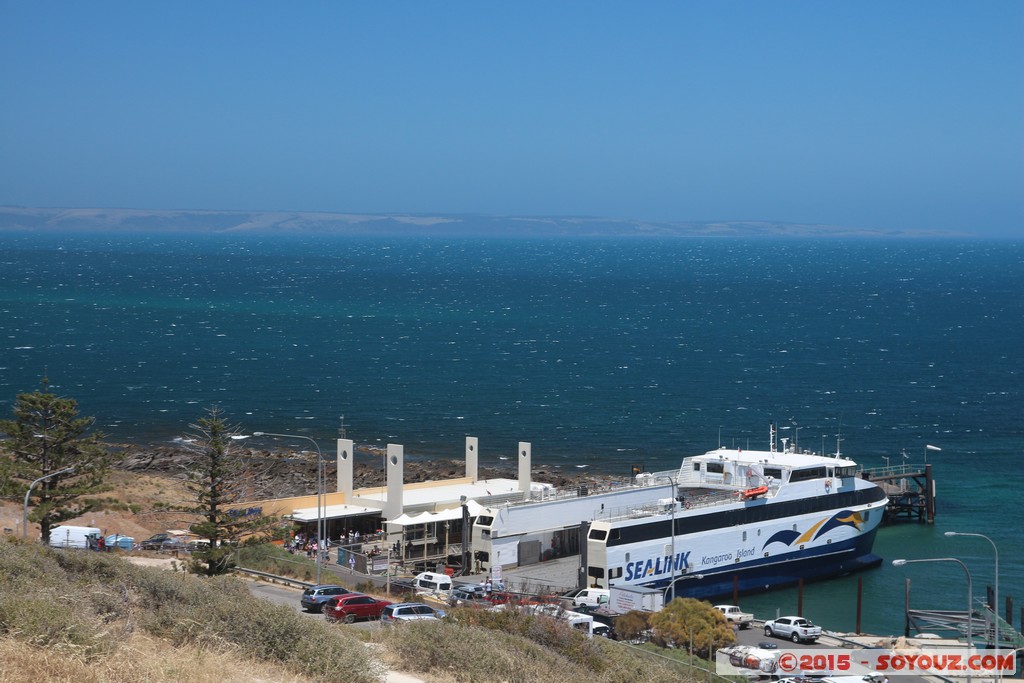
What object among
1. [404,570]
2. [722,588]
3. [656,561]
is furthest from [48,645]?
[722,588]

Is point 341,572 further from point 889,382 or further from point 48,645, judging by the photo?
point 889,382

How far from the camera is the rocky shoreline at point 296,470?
188ft

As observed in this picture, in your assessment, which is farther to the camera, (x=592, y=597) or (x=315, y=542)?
(x=315, y=542)

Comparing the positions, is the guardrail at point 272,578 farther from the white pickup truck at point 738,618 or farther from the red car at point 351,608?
the white pickup truck at point 738,618

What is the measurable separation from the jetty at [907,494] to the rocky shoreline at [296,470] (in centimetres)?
1188

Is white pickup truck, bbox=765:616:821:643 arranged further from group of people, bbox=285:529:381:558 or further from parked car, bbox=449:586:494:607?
group of people, bbox=285:529:381:558

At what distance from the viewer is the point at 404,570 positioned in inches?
1521

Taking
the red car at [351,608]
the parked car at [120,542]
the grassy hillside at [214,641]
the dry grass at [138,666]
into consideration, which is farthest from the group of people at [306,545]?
the dry grass at [138,666]

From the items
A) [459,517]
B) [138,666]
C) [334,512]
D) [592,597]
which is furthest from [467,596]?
[138,666]

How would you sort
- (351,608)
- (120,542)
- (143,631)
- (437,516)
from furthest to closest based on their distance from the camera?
(437,516) < (120,542) < (351,608) < (143,631)

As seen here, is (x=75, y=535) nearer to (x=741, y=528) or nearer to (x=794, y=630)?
(x=741, y=528)

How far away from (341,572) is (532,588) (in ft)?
18.8

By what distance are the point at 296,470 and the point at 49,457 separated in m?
25.0

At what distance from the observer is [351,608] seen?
28.0 meters
